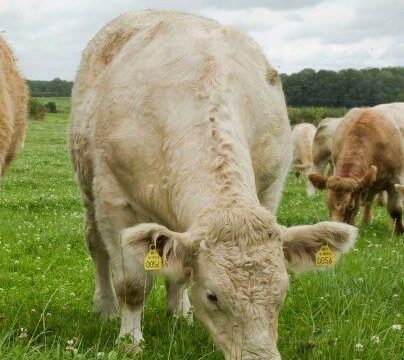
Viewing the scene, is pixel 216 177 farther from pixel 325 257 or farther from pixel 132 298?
pixel 132 298

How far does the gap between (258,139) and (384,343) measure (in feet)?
6.35

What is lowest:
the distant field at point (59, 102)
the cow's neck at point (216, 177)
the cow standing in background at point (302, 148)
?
the distant field at point (59, 102)

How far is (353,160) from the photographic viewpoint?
14.5 metres

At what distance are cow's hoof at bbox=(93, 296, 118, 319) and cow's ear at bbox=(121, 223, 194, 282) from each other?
2.82 metres

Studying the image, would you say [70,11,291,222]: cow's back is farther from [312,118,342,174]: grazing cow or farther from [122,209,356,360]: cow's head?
[312,118,342,174]: grazing cow

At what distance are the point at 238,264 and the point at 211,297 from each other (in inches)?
13.3

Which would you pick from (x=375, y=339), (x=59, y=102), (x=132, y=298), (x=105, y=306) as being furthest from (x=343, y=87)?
(x=375, y=339)

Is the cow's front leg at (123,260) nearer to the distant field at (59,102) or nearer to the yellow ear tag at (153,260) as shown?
the yellow ear tag at (153,260)

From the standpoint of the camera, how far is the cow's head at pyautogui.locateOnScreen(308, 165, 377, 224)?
13703 millimetres

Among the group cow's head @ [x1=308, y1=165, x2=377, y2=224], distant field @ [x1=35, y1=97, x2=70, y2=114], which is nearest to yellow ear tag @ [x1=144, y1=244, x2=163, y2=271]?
cow's head @ [x1=308, y1=165, x2=377, y2=224]

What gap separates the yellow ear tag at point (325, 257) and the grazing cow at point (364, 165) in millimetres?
8859

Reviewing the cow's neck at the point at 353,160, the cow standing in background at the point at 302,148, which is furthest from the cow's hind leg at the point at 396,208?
the cow standing in background at the point at 302,148

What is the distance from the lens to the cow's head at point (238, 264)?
14.4 feet

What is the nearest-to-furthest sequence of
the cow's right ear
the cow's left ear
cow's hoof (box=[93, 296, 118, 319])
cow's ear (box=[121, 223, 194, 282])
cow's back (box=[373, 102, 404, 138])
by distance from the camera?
cow's ear (box=[121, 223, 194, 282]), the cow's left ear, cow's hoof (box=[93, 296, 118, 319]), the cow's right ear, cow's back (box=[373, 102, 404, 138])
